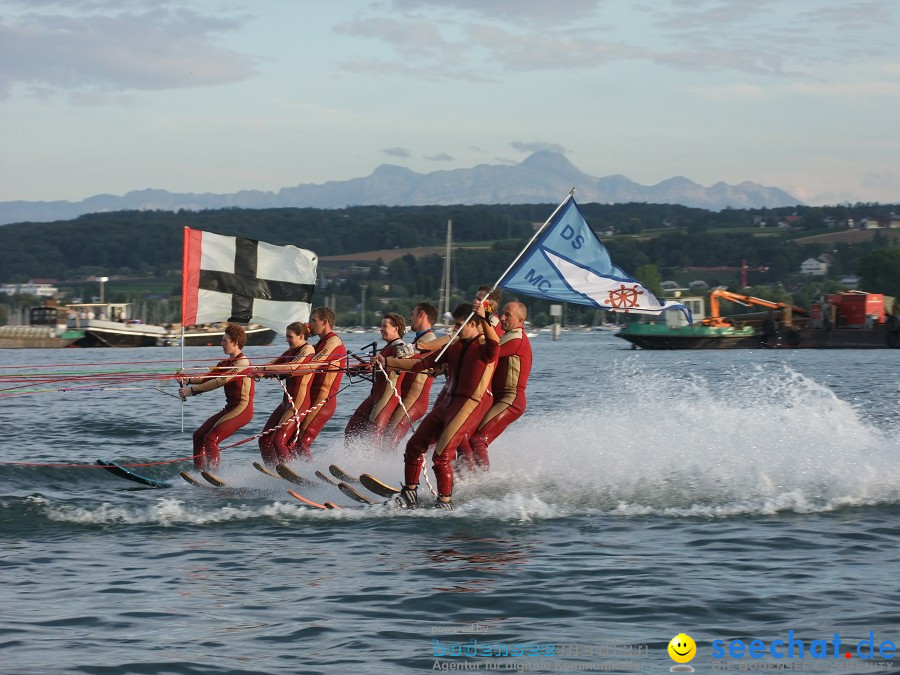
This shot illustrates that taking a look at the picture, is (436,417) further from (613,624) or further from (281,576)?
(613,624)

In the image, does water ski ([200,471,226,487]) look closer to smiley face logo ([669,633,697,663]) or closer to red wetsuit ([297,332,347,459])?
red wetsuit ([297,332,347,459])

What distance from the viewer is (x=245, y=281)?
1522 cm

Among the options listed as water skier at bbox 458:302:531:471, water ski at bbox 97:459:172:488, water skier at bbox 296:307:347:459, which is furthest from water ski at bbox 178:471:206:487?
water skier at bbox 458:302:531:471

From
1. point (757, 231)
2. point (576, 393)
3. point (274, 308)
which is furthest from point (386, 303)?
point (274, 308)

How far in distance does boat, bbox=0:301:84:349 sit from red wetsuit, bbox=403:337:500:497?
259ft

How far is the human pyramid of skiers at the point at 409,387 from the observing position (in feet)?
39.5

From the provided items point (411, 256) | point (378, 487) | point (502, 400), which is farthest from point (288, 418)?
point (411, 256)

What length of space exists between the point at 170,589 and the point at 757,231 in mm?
191927

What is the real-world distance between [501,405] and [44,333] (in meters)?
83.6

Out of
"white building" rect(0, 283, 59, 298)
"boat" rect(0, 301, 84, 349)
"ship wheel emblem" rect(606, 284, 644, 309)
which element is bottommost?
"boat" rect(0, 301, 84, 349)

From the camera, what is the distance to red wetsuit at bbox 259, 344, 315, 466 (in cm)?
1441

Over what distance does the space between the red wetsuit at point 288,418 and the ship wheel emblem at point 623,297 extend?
11.6ft

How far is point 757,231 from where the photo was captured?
635 feet

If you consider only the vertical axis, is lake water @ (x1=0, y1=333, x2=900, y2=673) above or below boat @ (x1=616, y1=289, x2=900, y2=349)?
below
